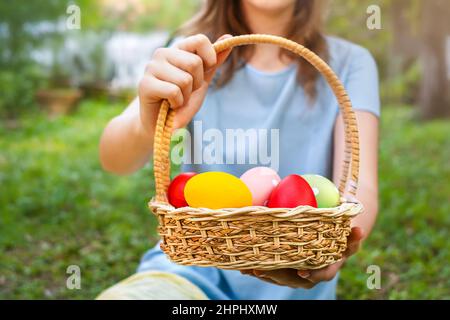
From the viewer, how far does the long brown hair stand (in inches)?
58.2

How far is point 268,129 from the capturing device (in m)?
1.44

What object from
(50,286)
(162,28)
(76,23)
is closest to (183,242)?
(76,23)

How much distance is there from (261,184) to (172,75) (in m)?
0.24

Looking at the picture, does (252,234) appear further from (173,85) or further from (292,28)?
(292,28)

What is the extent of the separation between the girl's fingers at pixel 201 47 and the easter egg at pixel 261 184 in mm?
211

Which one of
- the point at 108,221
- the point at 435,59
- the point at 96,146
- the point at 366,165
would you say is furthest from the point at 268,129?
the point at 435,59

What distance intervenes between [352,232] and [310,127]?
0.43 m

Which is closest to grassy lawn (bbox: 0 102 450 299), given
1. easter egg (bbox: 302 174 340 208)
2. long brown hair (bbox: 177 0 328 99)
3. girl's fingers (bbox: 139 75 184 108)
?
long brown hair (bbox: 177 0 328 99)

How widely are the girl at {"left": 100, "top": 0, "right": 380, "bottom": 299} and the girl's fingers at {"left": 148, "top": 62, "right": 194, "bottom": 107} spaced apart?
0.26 metres

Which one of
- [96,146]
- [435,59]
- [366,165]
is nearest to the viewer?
[366,165]

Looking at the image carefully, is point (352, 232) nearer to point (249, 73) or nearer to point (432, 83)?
point (249, 73)

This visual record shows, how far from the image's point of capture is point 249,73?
4.95 feet

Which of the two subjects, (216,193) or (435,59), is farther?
(435,59)

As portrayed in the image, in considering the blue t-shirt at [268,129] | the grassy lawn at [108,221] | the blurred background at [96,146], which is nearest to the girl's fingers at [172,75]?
the blue t-shirt at [268,129]
